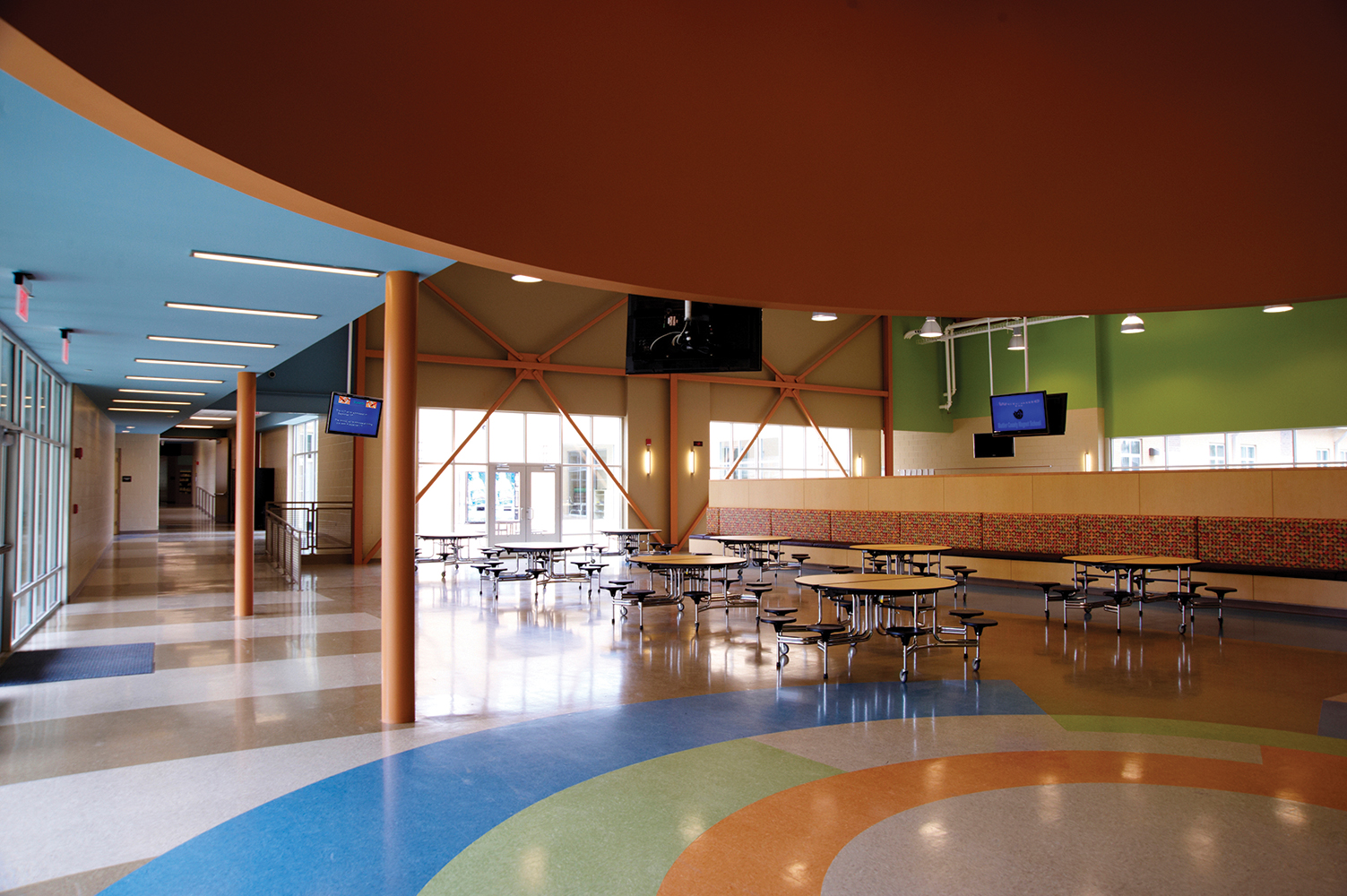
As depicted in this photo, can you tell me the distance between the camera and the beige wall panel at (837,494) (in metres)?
13.9

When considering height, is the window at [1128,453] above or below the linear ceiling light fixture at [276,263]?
below

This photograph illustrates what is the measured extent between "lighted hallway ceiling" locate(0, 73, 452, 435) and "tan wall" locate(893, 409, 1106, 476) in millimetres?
15262

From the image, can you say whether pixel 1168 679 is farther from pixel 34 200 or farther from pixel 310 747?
pixel 34 200

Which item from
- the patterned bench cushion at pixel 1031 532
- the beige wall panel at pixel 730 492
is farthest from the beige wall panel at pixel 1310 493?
the beige wall panel at pixel 730 492

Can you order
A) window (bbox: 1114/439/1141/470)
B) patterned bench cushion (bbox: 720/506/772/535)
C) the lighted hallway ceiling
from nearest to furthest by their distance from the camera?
the lighted hallway ceiling, patterned bench cushion (bbox: 720/506/772/535), window (bbox: 1114/439/1141/470)

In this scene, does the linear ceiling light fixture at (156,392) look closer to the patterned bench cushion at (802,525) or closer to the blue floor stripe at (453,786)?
the patterned bench cushion at (802,525)

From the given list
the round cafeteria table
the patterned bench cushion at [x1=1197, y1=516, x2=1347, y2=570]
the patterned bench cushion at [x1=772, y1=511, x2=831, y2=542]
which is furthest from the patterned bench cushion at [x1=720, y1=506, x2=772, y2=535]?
the patterned bench cushion at [x1=1197, y1=516, x2=1347, y2=570]

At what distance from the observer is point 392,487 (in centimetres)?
532

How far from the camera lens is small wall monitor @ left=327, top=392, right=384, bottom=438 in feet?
28.3

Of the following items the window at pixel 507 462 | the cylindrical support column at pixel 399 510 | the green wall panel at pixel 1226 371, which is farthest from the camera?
the window at pixel 507 462

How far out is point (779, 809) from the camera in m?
3.80

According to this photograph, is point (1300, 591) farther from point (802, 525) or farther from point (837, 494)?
point (802, 525)

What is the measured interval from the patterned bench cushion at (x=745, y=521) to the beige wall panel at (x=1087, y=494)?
5.68 metres

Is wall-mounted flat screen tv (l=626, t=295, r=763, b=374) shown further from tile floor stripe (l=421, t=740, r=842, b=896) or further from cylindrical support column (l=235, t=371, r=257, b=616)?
cylindrical support column (l=235, t=371, r=257, b=616)
